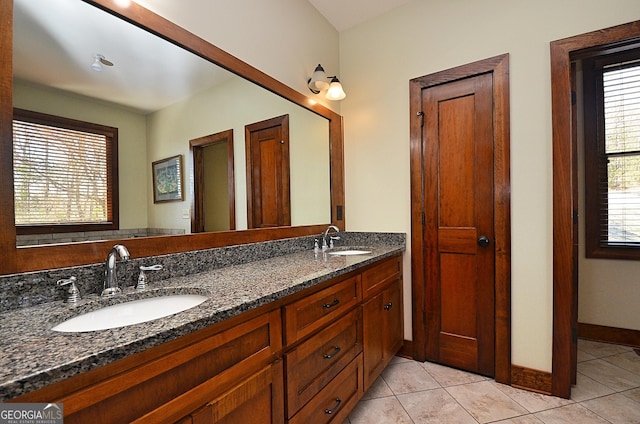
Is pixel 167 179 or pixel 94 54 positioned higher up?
pixel 94 54

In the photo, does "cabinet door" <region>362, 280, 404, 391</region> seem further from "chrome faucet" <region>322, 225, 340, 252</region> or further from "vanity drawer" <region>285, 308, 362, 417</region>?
"chrome faucet" <region>322, 225, 340, 252</region>

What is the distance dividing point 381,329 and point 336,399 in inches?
23.1

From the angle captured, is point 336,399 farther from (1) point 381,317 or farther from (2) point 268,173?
(2) point 268,173

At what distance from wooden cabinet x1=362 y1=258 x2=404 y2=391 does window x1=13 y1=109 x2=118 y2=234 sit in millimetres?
1321

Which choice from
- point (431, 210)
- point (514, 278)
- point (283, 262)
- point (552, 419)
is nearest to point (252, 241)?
point (283, 262)

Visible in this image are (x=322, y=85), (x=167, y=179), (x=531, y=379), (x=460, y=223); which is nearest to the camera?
(x=167, y=179)

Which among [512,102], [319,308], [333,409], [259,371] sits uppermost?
[512,102]

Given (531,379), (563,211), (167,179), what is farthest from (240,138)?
(531,379)

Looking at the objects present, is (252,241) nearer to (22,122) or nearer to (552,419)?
(22,122)

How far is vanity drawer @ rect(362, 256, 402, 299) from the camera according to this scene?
1.70m

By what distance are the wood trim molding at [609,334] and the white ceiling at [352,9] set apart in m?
3.12

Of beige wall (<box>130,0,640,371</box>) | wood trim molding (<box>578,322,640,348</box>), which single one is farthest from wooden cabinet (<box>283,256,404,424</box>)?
wood trim molding (<box>578,322,640,348</box>)

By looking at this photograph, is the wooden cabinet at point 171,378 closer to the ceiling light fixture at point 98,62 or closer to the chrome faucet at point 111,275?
the chrome faucet at point 111,275

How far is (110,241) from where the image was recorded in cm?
112
